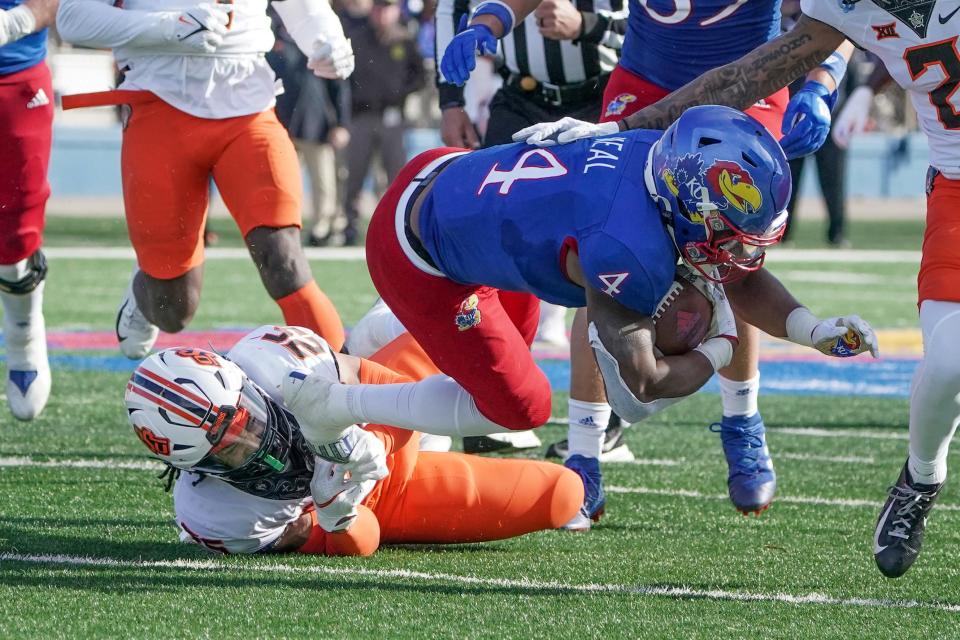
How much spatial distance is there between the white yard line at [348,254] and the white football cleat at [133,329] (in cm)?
568

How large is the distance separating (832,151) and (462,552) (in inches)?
371

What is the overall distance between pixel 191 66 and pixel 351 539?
1.92 m

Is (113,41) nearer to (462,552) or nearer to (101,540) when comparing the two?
(101,540)

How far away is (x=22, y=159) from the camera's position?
5223 mm

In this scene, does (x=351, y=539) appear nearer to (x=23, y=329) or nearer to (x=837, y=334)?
(x=837, y=334)

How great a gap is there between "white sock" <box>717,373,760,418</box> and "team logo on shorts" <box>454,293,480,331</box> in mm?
979

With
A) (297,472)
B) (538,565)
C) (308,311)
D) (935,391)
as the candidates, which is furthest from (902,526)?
(308,311)

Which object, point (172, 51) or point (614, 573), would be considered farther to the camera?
point (172, 51)

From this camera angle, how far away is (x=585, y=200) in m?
3.30

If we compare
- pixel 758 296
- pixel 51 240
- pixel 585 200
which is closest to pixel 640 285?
pixel 585 200

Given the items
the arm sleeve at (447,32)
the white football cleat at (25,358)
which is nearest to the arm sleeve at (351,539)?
the white football cleat at (25,358)

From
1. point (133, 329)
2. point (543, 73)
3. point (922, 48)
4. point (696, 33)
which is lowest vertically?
point (133, 329)

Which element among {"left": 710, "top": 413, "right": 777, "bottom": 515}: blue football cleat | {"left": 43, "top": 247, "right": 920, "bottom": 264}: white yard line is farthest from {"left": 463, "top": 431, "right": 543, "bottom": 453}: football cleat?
{"left": 43, "top": 247, "right": 920, "bottom": 264}: white yard line

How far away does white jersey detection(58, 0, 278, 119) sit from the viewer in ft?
16.2
